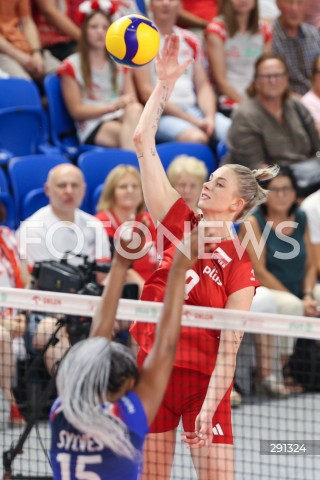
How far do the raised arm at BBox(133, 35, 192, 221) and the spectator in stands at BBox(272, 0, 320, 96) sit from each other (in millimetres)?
5659

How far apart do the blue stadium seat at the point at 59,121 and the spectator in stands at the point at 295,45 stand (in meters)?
2.41

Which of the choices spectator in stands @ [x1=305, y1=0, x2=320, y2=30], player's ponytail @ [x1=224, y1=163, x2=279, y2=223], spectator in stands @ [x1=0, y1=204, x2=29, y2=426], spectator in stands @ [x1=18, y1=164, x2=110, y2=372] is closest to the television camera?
spectator in stands @ [x1=0, y1=204, x2=29, y2=426]

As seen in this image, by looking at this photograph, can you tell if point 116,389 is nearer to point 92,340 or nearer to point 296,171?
point 92,340

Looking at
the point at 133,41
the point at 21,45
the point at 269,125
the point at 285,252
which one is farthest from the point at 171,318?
the point at 21,45

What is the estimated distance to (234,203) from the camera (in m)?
5.34

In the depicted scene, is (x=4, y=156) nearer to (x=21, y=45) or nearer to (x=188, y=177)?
(x=21, y=45)

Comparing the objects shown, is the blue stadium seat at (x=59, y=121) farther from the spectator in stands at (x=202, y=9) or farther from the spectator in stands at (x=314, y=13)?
the spectator in stands at (x=314, y=13)

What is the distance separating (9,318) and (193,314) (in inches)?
103

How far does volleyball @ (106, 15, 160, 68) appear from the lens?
6.02m

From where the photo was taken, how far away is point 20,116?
30.4ft

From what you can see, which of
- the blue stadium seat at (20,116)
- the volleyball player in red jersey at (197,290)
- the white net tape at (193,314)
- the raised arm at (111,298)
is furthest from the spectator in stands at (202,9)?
the raised arm at (111,298)

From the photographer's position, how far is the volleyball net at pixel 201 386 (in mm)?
5242

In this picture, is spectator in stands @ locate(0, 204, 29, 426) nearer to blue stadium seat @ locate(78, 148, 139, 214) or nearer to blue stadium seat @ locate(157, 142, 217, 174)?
blue stadium seat @ locate(78, 148, 139, 214)

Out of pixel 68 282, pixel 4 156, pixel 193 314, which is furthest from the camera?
pixel 4 156
